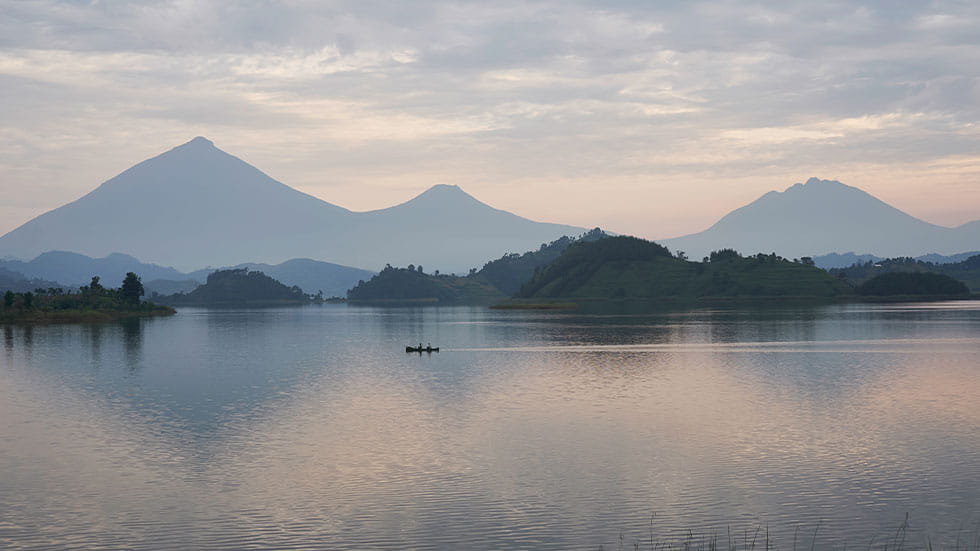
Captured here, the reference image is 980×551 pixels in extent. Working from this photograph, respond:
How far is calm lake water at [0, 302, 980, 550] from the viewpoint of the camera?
35.9 m

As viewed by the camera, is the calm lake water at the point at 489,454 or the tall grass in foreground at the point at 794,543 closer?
the tall grass in foreground at the point at 794,543

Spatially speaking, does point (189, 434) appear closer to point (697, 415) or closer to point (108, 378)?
point (697, 415)

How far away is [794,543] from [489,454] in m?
21.0

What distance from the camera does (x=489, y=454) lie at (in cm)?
5059

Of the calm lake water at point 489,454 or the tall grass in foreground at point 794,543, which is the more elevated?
the calm lake water at point 489,454

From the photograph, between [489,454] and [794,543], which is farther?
[489,454]

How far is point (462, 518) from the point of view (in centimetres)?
3716

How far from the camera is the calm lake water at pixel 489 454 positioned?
35.9m

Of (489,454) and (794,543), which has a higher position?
(489,454)

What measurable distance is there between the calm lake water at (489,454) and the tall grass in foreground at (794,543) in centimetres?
26

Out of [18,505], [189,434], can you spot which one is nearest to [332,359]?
[189,434]

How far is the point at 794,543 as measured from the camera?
33188 millimetres

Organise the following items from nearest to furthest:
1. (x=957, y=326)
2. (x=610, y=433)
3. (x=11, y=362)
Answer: (x=610, y=433)
(x=11, y=362)
(x=957, y=326)

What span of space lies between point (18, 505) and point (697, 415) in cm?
4422
